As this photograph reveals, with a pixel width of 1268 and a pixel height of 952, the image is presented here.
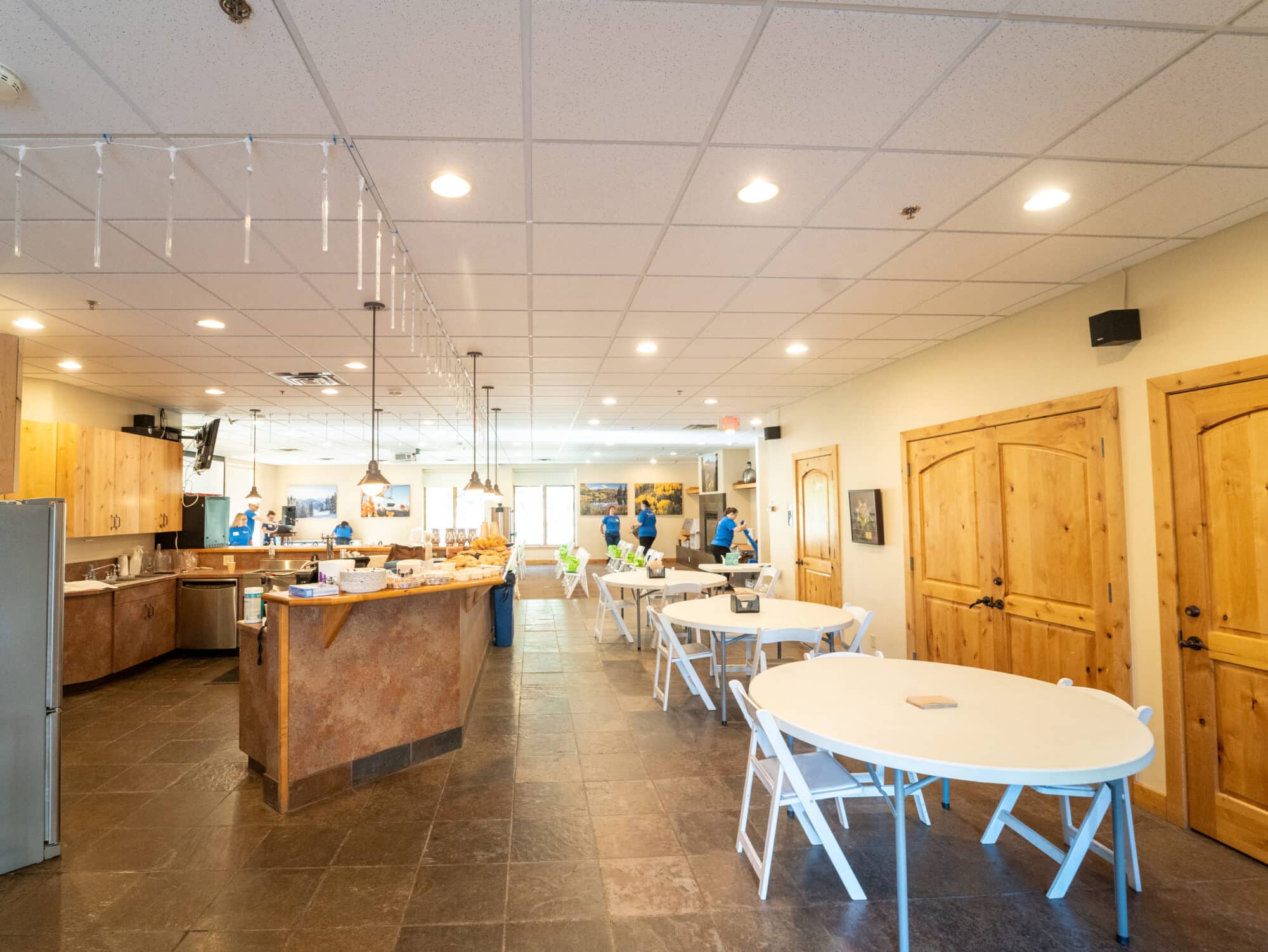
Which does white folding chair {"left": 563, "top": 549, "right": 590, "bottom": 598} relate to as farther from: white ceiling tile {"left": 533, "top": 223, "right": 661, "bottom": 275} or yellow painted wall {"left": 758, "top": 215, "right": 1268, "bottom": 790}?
white ceiling tile {"left": 533, "top": 223, "right": 661, "bottom": 275}

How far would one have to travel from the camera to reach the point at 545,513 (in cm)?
1853

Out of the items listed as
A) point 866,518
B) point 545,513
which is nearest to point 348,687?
point 866,518

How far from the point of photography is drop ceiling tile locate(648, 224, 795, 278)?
308cm

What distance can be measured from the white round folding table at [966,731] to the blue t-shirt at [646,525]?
38.9 feet

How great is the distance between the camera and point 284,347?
517cm

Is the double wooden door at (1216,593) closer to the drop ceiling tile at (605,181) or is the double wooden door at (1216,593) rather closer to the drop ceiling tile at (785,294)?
the drop ceiling tile at (785,294)

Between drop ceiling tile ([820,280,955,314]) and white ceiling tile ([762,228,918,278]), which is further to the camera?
drop ceiling tile ([820,280,955,314])

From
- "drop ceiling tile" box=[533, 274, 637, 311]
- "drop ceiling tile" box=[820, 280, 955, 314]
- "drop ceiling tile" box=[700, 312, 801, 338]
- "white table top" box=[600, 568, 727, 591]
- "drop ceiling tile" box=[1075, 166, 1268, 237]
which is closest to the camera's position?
"drop ceiling tile" box=[1075, 166, 1268, 237]

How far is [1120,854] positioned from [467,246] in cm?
378

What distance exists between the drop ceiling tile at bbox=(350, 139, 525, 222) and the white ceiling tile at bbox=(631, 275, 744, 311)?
117cm

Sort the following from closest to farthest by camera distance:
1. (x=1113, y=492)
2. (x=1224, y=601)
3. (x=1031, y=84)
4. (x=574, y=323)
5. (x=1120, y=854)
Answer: (x=1031, y=84), (x=1120, y=854), (x=1224, y=601), (x=1113, y=492), (x=574, y=323)

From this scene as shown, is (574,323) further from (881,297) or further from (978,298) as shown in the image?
(978,298)

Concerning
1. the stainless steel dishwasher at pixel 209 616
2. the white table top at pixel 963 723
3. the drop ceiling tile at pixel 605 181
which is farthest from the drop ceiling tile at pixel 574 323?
the stainless steel dishwasher at pixel 209 616

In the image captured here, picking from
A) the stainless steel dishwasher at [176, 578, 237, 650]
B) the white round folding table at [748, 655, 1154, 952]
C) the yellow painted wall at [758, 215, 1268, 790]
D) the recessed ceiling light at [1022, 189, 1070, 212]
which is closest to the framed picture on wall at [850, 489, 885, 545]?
the yellow painted wall at [758, 215, 1268, 790]
